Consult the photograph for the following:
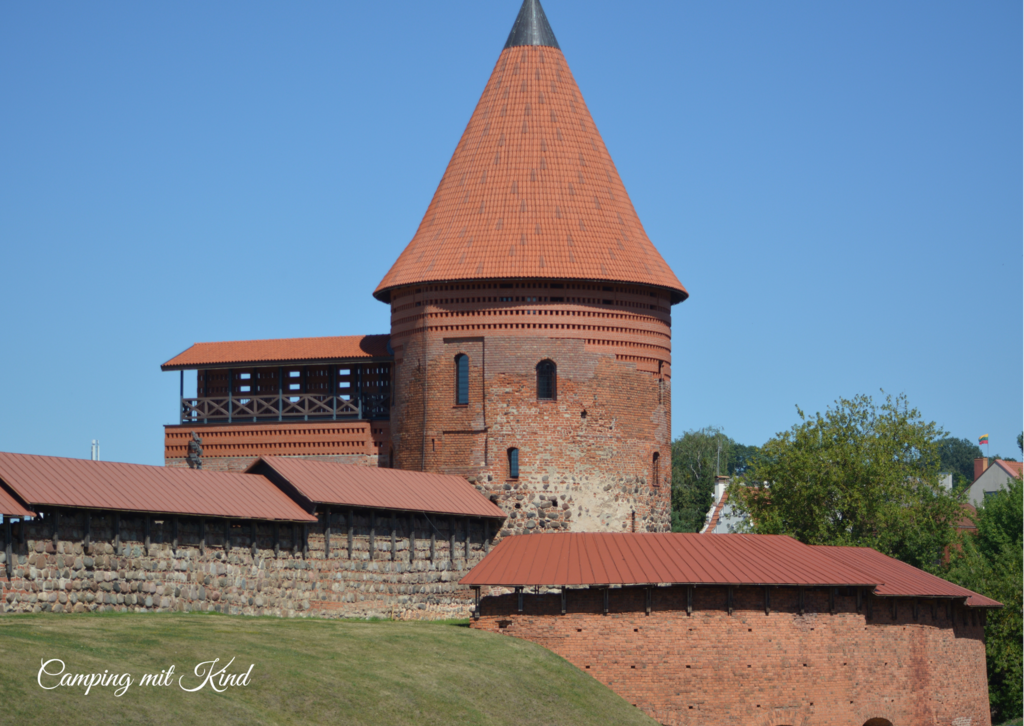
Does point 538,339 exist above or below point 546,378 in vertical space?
above

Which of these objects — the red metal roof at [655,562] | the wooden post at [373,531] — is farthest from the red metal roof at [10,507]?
the red metal roof at [655,562]

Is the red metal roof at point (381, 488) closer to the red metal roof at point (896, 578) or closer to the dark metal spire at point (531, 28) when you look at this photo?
the red metal roof at point (896, 578)

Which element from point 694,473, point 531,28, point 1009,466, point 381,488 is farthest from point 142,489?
point 1009,466

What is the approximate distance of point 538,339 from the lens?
36.8 metres

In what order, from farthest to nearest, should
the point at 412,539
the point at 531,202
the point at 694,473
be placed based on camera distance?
the point at 694,473 → the point at 531,202 → the point at 412,539

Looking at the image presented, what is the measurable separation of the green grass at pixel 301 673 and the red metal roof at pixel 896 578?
6812mm

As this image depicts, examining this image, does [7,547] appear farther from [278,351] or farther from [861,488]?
[861,488]

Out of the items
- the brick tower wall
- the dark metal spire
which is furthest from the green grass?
the dark metal spire

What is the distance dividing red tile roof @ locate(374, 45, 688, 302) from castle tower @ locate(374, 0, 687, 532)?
1.9 inches

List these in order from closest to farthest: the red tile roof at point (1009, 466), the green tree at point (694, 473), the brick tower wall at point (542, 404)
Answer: the brick tower wall at point (542, 404), the green tree at point (694, 473), the red tile roof at point (1009, 466)

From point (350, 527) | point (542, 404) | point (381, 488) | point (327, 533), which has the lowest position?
point (327, 533)

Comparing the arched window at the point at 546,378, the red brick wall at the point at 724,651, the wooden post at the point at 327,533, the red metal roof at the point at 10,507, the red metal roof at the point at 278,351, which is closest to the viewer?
the red metal roof at the point at 10,507

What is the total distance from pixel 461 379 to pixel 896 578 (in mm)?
11460

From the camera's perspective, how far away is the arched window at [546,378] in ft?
121
